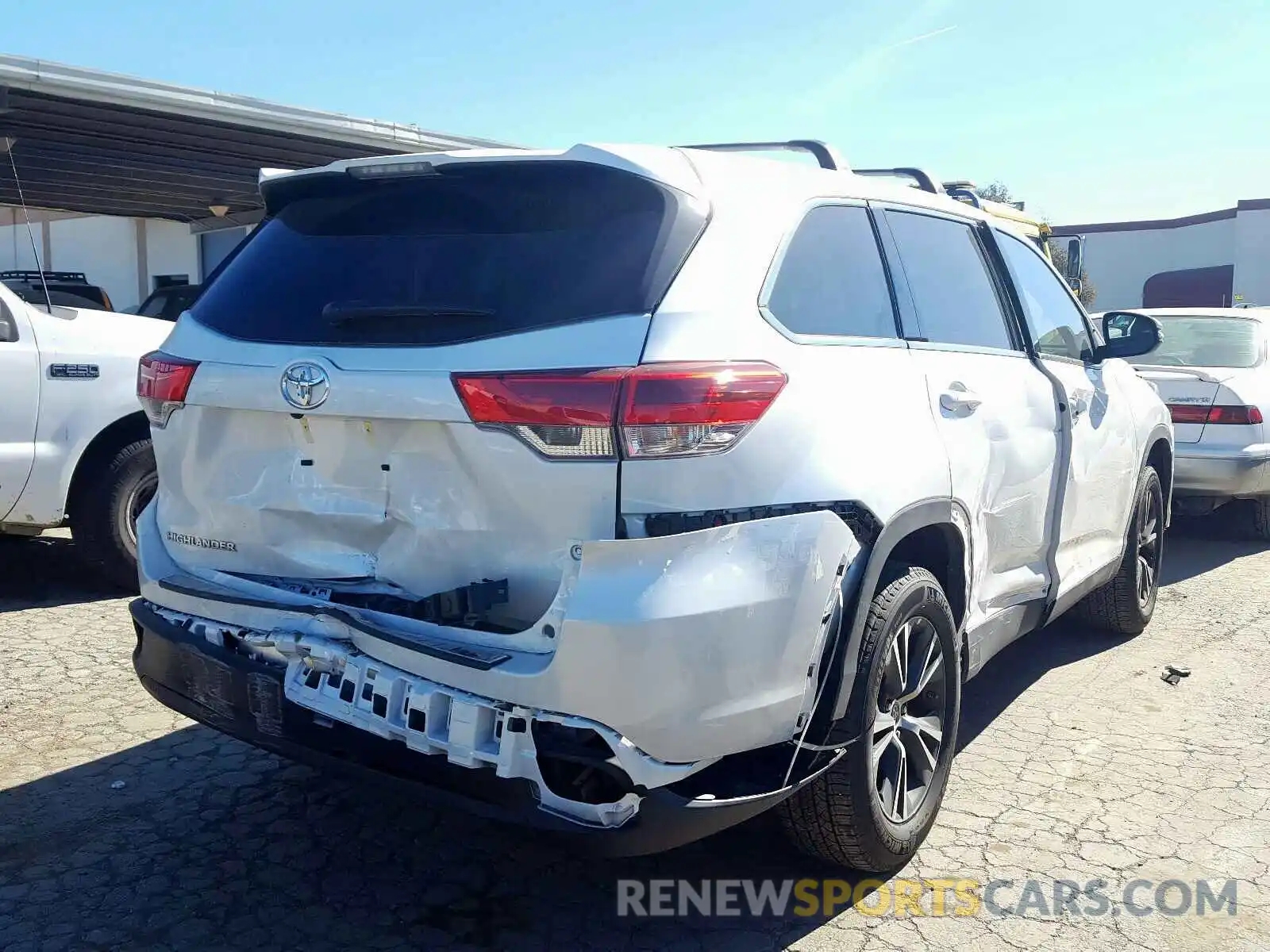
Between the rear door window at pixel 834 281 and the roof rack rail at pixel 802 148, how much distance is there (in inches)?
17.7

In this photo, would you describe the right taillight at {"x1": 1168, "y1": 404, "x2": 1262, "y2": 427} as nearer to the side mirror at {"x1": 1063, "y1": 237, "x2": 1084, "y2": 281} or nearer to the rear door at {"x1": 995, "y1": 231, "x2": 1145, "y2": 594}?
the rear door at {"x1": 995, "y1": 231, "x2": 1145, "y2": 594}

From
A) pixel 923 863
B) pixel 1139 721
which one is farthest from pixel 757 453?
pixel 1139 721

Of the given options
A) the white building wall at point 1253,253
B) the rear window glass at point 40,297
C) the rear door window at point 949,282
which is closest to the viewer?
the rear door window at point 949,282

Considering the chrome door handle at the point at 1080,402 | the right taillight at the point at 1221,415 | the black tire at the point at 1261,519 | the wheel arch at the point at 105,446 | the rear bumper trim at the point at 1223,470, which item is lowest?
the black tire at the point at 1261,519

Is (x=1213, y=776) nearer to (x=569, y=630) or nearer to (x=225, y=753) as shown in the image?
(x=569, y=630)

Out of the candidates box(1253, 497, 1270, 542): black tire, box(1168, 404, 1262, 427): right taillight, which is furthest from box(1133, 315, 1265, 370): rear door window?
box(1253, 497, 1270, 542): black tire

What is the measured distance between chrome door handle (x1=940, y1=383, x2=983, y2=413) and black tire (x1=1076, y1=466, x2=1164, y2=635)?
2.14 metres

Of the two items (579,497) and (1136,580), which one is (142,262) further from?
(579,497)

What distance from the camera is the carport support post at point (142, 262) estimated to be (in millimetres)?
23125

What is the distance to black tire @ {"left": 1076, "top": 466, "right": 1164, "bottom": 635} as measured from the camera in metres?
5.25

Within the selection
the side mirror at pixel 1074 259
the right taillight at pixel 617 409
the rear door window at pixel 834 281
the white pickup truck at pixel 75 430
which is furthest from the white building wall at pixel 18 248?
the right taillight at pixel 617 409

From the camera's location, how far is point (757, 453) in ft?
8.10

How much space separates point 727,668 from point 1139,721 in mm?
2766

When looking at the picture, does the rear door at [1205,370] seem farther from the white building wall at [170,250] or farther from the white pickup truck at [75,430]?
the white building wall at [170,250]
